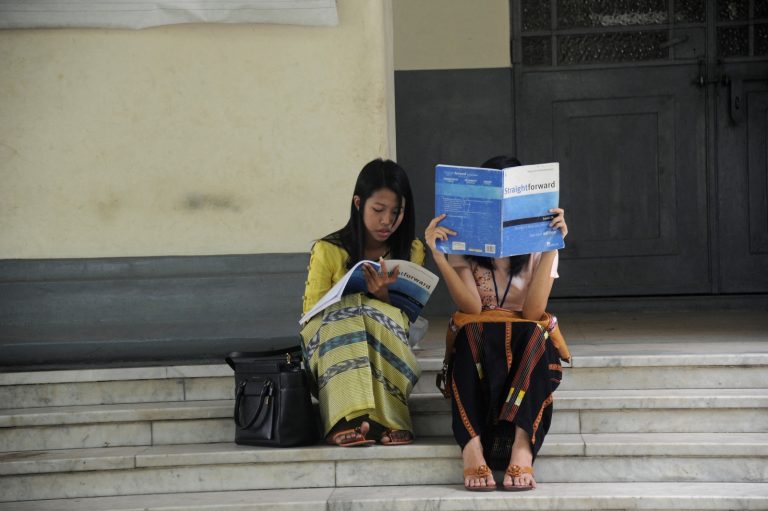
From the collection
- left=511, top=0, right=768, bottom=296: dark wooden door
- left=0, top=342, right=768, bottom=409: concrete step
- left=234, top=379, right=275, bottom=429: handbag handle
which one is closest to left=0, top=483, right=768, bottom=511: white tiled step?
left=234, top=379, right=275, bottom=429: handbag handle

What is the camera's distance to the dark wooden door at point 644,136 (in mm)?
6770

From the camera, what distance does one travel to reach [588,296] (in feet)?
22.6

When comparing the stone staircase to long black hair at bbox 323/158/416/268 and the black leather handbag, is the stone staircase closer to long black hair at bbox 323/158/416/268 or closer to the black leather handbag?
the black leather handbag

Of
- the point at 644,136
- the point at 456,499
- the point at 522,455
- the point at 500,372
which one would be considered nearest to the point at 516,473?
the point at 522,455

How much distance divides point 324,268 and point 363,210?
28 cm

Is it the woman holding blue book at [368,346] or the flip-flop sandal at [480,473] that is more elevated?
the woman holding blue book at [368,346]

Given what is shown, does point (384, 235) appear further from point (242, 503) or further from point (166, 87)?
point (166, 87)

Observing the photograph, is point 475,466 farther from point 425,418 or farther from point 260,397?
point 260,397

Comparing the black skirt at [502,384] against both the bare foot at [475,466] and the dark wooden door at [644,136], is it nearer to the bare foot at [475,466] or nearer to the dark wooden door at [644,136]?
the bare foot at [475,466]

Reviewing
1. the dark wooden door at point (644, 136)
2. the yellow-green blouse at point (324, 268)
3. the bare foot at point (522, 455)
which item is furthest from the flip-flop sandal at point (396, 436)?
the dark wooden door at point (644, 136)

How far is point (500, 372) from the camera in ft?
12.4

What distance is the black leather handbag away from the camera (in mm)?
3969

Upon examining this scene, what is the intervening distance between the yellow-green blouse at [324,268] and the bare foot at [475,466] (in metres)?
0.83

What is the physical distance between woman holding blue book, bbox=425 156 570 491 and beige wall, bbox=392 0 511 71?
3.25 meters
